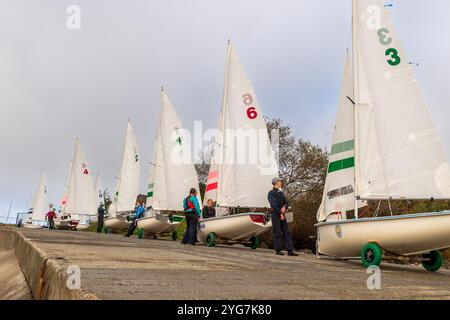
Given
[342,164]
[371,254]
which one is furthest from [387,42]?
[371,254]

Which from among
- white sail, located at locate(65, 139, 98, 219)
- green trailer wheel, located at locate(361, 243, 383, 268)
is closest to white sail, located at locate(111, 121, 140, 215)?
white sail, located at locate(65, 139, 98, 219)

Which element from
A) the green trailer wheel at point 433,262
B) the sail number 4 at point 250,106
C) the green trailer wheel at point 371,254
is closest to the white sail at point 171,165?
the sail number 4 at point 250,106

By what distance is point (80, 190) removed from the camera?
44.2 metres

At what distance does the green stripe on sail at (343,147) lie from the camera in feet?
35.5

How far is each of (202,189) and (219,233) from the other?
93.6 feet

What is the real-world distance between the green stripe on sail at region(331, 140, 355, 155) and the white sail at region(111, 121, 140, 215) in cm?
2533

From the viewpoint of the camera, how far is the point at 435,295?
15.5 ft

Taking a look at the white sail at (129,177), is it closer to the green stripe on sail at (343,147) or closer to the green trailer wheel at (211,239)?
the green trailer wheel at (211,239)

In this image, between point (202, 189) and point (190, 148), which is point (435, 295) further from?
point (202, 189)

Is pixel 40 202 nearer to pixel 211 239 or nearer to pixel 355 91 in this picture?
pixel 211 239

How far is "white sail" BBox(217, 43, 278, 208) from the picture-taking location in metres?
16.1

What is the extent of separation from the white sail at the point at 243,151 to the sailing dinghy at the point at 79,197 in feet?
98.2

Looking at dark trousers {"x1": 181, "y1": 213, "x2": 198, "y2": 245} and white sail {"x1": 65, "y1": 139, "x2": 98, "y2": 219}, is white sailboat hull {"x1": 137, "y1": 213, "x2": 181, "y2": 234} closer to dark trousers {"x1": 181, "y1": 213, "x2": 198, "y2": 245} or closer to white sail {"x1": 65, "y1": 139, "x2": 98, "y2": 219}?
dark trousers {"x1": 181, "y1": 213, "x2": 198, "y2": 245}
